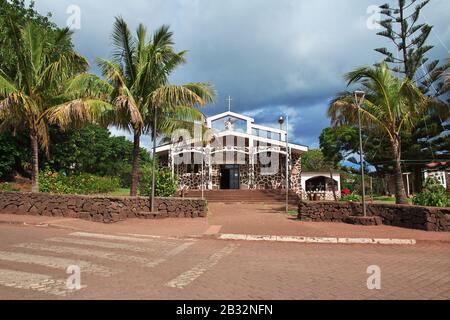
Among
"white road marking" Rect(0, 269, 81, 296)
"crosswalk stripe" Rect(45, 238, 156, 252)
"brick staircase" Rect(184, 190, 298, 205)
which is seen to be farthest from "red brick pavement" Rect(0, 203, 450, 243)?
"brick staircase" Rect(184, 190, 298, 205)

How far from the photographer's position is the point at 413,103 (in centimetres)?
1373

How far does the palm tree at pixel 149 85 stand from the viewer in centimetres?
1352

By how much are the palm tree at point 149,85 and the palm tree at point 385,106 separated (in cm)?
567

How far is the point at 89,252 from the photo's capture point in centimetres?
729

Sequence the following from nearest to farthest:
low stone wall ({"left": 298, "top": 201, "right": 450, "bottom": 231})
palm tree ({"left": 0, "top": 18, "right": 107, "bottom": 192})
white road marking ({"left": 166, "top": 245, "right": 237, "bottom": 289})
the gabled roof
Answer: white road marking ({"left": 166, "top": 245, "right": 237, "bottom": 289}) < low stone wall ({"left": 298, "top": 201, "right": 450, "bottom": 231}) < palm tree ({"left": 0, "top": 18, "right": 107, "bottom": 192}) < the gabled roof

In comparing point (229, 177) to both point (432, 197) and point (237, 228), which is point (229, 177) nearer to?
point (237, 228)

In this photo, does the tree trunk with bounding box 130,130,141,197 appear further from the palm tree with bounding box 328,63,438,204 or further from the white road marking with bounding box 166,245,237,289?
the palm tree with bounding box 328,63,438,204

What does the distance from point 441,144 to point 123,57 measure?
78.0 feet

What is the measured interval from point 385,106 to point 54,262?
13.0 m

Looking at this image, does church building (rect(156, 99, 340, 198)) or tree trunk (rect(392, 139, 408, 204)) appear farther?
church building (rect(156, 99, 340, 198))

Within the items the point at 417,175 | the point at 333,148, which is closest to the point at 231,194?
the point at 417,175

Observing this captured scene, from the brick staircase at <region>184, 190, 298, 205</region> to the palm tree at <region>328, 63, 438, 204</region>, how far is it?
947 centimetres

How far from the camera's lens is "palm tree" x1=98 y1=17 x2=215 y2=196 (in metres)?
13.5

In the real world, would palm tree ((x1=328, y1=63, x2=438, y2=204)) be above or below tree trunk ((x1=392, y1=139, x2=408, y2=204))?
above
